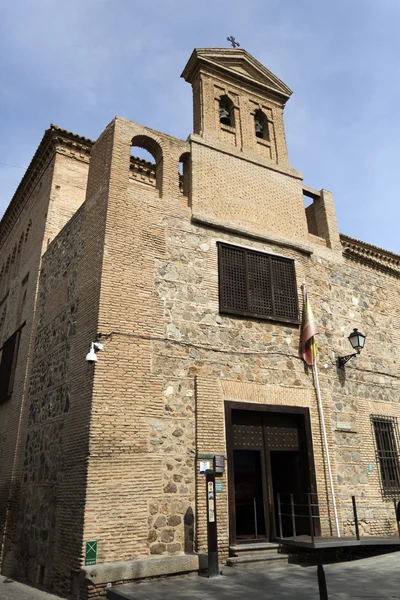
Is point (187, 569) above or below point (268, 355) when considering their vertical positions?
below

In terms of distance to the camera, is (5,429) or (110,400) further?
(5,429)

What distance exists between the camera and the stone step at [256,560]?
7645 millimetres

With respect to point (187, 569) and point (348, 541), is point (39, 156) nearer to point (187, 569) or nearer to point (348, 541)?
point (187, 569)

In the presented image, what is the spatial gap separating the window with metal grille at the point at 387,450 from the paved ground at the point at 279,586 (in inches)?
120

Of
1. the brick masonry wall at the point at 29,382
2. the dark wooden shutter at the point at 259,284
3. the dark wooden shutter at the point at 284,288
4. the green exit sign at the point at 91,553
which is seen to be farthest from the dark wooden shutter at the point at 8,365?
the dark wooden shutter at the point at 284,288

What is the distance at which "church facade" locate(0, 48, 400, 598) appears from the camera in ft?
24.8

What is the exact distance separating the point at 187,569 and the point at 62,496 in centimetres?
236

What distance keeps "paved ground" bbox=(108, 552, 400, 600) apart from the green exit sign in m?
0.54

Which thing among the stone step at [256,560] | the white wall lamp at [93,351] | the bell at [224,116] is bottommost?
the stone step at [256,560]

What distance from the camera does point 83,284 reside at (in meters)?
9.14

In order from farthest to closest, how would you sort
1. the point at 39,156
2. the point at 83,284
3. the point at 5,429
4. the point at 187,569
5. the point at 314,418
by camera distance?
1. the point at 39,156
2. the point at 5,429
3. the point at 314,418
4. the point at 83,284
5. the point at 187,569

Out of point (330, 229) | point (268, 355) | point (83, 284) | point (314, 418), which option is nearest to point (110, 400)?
point (83, 284)

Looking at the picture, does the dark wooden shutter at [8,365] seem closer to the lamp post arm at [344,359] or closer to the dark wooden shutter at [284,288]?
the dark wooden shutter at [284,288]

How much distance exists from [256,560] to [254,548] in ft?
0.90
